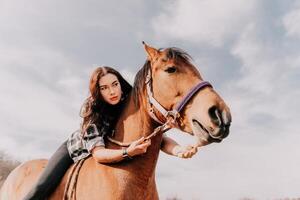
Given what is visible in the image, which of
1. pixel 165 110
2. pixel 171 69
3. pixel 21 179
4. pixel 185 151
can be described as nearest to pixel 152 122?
pixel 165 110

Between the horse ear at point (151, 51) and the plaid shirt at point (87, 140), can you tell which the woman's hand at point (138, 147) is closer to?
the plaid shirt at point (87, 140)

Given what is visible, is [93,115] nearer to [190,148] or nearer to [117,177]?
[117,177]

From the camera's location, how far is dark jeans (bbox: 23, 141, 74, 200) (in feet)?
16.1

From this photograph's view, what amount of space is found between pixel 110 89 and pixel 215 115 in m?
1.65

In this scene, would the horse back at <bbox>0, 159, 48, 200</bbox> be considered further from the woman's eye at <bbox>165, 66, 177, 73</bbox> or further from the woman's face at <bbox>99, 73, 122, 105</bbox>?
the woman's eye at <bbox>165, 66, 177, 73</bbox>

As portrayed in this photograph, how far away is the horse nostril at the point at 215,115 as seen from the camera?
148 inches

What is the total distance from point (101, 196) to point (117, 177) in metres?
0.27

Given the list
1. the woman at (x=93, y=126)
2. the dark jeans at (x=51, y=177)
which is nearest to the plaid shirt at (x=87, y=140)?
the woman at (x=93, y=126)

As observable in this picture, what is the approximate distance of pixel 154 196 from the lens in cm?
451

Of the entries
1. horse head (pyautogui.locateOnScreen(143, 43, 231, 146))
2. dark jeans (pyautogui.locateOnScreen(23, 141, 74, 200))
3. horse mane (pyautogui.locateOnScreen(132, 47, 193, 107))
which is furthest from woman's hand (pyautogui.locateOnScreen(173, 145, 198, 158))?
dark jeans (pyautogui.locateOnScreen(23, 141, 74, 200))

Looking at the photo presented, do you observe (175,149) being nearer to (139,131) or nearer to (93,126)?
(139,131)

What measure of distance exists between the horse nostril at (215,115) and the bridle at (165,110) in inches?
12.5

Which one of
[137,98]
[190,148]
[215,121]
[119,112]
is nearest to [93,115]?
[119,112]

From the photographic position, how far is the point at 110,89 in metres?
4.91
